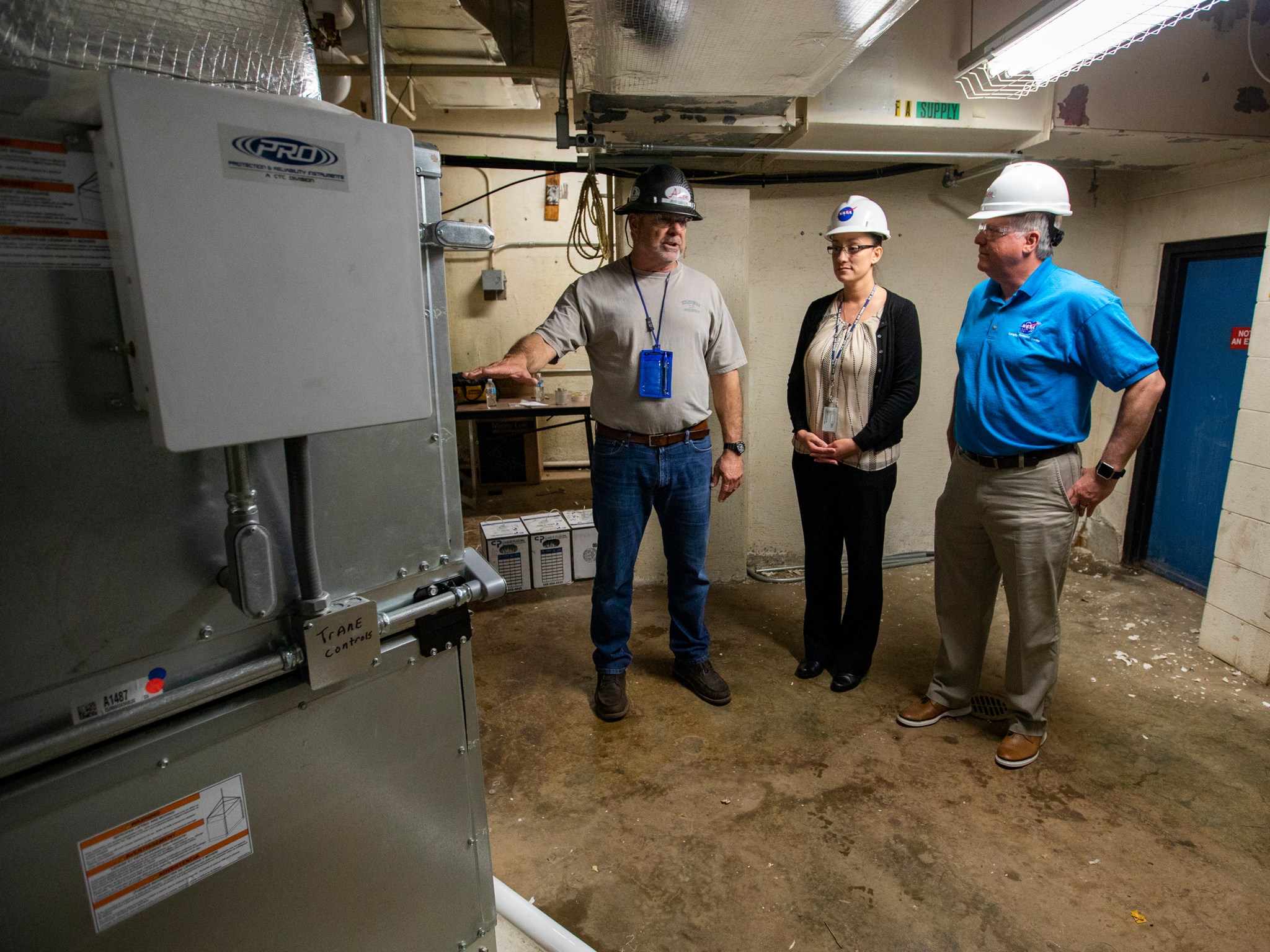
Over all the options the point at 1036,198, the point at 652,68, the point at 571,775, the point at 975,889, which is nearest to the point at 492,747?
the point at 571,775

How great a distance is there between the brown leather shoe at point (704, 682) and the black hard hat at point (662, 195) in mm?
1417

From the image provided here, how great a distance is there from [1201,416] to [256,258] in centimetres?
367

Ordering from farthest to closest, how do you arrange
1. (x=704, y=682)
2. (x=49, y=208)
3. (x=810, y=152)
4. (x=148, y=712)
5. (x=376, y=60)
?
(x=810, y=152)
(x=704, y=682)
(x=376, y=60)
(x=148, y=712)
(x=49, y=208)

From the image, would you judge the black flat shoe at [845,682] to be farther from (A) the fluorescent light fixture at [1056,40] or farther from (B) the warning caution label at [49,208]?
(B) the warning caution label at [49,208]

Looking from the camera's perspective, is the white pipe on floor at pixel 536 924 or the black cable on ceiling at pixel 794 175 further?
the black cable on ceiling at pixel 794 175

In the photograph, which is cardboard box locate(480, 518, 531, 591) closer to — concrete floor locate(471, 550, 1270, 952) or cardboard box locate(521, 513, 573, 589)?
cardboard box locate(521, 513, 573, 589)

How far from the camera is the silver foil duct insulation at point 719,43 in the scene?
163cm

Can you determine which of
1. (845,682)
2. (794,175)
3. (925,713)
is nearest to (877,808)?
(925,713)

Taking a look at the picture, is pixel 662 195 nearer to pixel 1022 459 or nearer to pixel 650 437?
pixel 650 437

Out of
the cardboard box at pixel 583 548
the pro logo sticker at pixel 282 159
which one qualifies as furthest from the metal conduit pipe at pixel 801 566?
the pro logo sticker at pixel 282 159

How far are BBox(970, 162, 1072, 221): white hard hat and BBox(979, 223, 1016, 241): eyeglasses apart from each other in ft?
0.08

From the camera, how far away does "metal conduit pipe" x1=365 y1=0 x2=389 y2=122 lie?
2.98 feet

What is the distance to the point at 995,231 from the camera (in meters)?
1.86

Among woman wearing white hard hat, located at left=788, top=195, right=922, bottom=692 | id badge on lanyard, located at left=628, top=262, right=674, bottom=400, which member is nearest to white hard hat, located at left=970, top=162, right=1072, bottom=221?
woman wearing white hard hat, located at left=788, top=195, right=922, bottom=692
